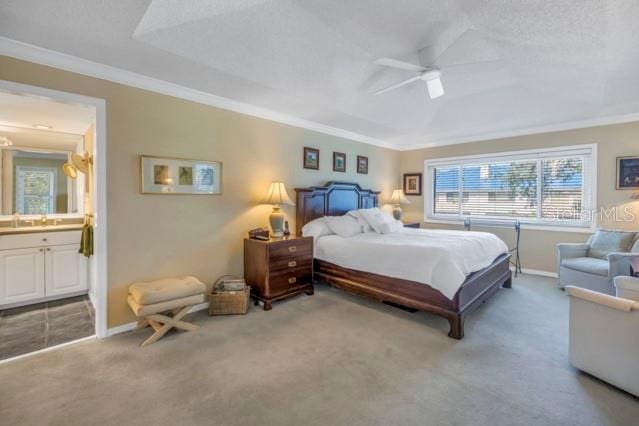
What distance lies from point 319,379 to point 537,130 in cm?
518

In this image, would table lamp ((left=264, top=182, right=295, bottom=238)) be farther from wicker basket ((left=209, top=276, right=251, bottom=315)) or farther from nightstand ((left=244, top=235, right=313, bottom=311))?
wicker basket ((left=209, top=276, right=251, bottom=315))

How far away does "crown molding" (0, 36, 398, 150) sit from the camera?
2.28 meters

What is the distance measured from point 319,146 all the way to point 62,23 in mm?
3236

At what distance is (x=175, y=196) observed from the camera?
3.15m

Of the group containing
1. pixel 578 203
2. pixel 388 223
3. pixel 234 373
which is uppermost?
pixel 578 203

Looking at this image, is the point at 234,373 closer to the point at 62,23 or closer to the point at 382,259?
the point at 382,259

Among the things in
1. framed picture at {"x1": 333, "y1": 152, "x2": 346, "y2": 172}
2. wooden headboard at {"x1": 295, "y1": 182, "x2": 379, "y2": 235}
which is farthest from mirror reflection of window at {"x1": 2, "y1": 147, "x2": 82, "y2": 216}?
framed picture at {"x1": 333, "y1": 152, "x2": 346, "y2": 172}

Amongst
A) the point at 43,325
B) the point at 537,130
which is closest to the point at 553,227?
the point at 537,130

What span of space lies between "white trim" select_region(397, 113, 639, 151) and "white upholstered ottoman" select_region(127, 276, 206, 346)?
5212mm

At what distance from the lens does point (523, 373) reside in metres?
2.12

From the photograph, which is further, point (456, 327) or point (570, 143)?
point (570, 143)

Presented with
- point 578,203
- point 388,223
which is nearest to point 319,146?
point 388,223

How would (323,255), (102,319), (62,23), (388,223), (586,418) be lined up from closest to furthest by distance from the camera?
1. (586,418)
2. (62,23)
3. (102,319)
4. (323,255)
5. (388,223)

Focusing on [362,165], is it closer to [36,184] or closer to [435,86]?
[435,86]
